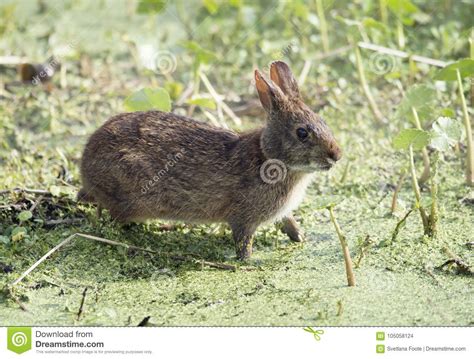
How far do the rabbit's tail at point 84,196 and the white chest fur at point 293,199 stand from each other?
4.11ft

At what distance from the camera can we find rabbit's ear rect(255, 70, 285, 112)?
5.32 meters

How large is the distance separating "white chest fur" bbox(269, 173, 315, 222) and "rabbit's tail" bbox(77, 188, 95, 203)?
4.11 ft

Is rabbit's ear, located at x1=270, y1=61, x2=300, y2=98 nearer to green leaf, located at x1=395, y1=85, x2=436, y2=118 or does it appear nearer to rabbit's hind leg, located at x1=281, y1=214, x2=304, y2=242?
green leaf, located at x1=395, y1=85, x2=436, y2=118

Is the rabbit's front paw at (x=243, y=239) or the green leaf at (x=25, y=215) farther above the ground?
the green leaf at (x=25, y=215)

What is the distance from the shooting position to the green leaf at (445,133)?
16.6 feet

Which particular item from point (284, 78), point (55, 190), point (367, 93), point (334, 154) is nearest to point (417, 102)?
point (334, 154)

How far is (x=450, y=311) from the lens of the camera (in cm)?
457

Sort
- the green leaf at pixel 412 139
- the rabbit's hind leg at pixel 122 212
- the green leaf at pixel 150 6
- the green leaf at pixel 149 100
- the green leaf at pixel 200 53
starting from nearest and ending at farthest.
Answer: the green leaf at pixel 412 139 → the rabbit's hind leg at pixel 122 212 → the green leaf at pixel 149 100 → the green leaf at pixel 200 53 → the green leaf at pixel 150 6

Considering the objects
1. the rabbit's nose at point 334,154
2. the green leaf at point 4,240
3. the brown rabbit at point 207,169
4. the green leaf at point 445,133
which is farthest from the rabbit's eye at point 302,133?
the green leaf at point 4,240

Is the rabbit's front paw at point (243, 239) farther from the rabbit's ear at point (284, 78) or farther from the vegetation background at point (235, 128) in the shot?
the rabbit's ear at point (284, 78)

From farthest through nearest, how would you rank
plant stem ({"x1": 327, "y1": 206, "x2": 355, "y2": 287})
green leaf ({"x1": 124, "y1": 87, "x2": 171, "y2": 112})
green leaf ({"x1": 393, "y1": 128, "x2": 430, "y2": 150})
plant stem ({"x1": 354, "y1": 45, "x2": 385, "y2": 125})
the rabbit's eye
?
plant stem ({"x1": 354, "y1": 45, "x2": 385, "y2": 125}) → green leaf ({"x1": 124, "y1": 87, "x2": 171, "y2": 112}) → the rabbit's eye → green leaf ({"x1": 393, "y1": 128, "x2": 430, "y2": 150}) → plant stem ({"x1": 327, "y1": 206, "x2": 355, "y2": 287})

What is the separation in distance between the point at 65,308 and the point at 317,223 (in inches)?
76.5

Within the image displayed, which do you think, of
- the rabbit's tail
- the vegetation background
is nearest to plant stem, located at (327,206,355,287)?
the vegetation background

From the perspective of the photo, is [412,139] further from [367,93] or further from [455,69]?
[367,93]
